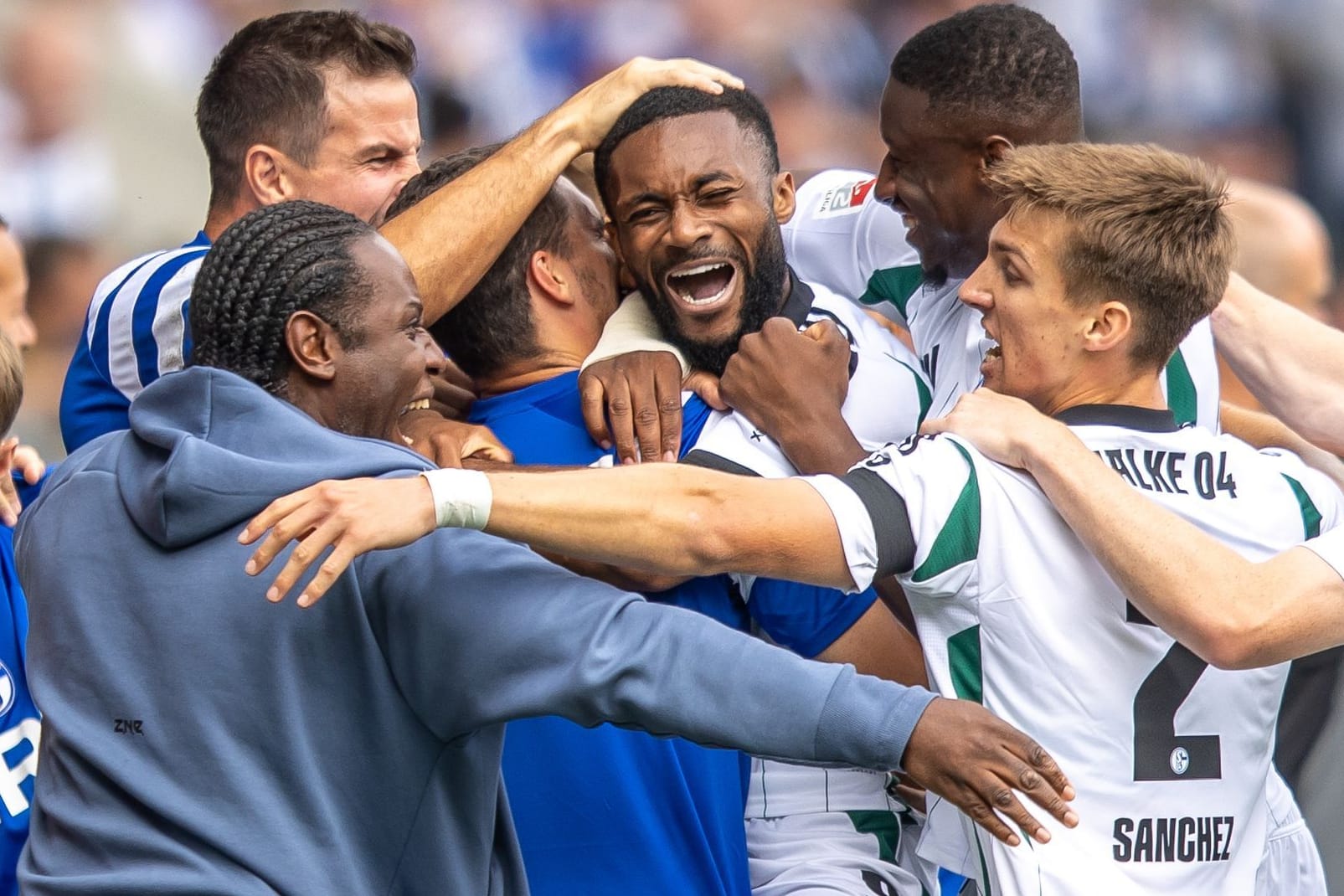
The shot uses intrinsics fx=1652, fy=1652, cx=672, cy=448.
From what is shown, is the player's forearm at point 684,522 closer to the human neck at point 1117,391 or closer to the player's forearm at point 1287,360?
the human neck at point 1117,391

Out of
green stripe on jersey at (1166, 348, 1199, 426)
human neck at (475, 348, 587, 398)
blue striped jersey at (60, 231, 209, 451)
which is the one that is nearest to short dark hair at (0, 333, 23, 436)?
blue striped jersey at (60, 231, 209, 451)

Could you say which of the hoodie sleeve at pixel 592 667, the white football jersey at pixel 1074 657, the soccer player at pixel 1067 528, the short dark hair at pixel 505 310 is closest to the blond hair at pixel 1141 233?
the soccer player at pixel 1067 528

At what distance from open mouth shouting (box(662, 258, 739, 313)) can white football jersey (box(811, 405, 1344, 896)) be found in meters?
0.67

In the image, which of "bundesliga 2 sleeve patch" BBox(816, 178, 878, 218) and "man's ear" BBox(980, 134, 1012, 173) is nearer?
"man's ear" BBox(980, 134, 1012, 173)

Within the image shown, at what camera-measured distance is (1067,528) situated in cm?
235

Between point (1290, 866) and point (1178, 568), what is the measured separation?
0.96 meters

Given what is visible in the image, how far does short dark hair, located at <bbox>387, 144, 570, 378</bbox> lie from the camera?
294cm

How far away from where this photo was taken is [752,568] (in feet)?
7.45

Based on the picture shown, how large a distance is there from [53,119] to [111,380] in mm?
2550

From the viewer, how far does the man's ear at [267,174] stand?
11.5 feet

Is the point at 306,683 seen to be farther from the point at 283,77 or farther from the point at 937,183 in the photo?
the point at 283,77

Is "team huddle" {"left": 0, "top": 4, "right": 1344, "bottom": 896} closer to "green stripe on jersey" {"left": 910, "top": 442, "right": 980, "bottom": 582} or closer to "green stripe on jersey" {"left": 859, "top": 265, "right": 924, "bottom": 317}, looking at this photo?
"green stripe on jersey" {"left": 910, "top": 442, "right": 980, "bottom": 582}

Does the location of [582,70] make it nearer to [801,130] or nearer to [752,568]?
[801,130]

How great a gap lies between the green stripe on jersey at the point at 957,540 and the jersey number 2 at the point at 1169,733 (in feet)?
0.86
